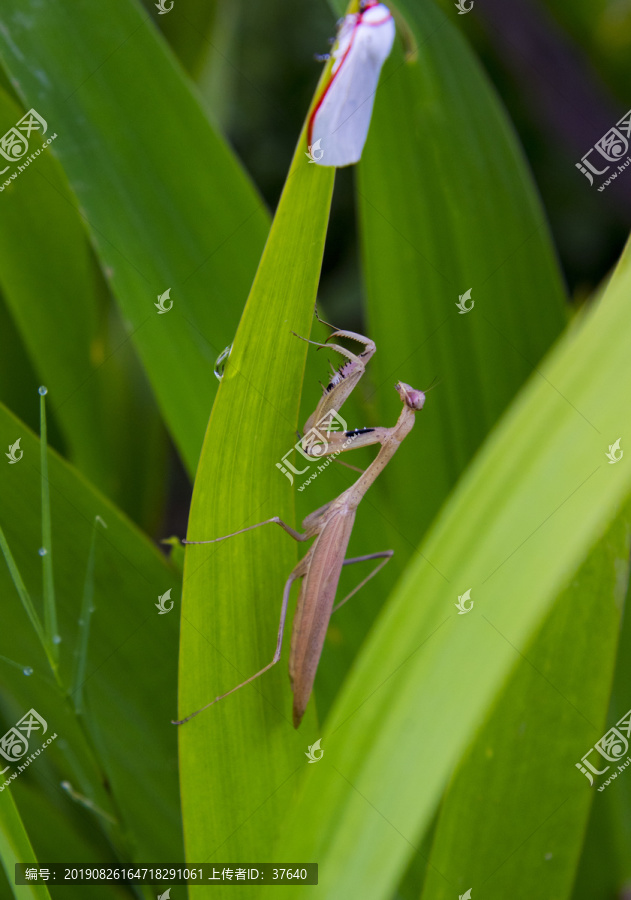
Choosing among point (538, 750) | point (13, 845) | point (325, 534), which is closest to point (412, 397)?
point (325, 534)

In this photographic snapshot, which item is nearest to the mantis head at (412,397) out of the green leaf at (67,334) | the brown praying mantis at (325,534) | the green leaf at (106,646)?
the brown praying mantis at (325,534)

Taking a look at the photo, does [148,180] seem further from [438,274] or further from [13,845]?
[13,845]

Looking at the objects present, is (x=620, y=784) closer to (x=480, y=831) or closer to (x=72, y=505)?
(x=480, y=831)

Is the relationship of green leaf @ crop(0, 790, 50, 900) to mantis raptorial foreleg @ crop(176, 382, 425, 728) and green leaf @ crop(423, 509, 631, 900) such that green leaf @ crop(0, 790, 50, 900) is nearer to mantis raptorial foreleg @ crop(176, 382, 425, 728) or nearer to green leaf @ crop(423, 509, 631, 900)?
mantis raptorial foreleg @ crop(176, 382, 425, 728)

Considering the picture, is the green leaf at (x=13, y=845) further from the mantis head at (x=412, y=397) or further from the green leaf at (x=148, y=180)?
the mantis head at (x=412, y=397)

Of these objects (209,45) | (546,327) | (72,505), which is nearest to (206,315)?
(72,505)

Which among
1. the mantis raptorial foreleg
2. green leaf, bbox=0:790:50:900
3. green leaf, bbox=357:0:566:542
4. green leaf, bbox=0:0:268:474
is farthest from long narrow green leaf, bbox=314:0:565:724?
green leaf, bbox=0:790:50:900

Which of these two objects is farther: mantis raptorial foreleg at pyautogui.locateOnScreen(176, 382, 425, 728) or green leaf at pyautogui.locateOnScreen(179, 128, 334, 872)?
mantis raptorial foreleg at pyautogui.locateOnScreen(176, 382, 425, 728)
